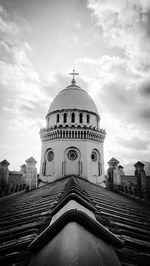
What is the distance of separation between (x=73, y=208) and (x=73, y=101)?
1925 cm

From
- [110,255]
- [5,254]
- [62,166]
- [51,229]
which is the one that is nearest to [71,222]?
[51,229]

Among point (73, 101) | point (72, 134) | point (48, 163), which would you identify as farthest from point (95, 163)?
point (73, 101)

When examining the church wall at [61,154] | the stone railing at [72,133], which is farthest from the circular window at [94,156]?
the stone railing at [72,133]

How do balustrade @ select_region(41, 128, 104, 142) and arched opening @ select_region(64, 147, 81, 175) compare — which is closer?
arched opening @ select_region(64, 147, 81, 175)

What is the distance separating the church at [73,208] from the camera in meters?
1.23

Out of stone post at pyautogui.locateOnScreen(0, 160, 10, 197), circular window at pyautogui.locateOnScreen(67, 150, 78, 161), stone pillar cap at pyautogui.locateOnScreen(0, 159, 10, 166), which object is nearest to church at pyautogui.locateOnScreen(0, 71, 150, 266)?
circular window at pyautogui.locateOnScreen(67, 150, 78, 161)

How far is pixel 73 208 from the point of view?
1.72 m

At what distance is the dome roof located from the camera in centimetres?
2017

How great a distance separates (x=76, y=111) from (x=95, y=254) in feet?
61.8

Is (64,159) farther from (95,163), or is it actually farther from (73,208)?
(73,208)

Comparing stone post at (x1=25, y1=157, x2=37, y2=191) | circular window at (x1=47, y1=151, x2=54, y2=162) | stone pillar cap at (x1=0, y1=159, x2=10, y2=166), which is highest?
circular window at (x1=47, y1=151, x2=54, y2=162)

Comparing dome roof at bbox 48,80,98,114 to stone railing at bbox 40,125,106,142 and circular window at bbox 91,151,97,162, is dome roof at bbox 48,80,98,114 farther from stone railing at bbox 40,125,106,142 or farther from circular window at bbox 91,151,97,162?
circular window at bbox 91,151,97,162

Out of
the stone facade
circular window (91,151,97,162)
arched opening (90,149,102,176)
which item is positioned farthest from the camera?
circular window (91,151,97,162)

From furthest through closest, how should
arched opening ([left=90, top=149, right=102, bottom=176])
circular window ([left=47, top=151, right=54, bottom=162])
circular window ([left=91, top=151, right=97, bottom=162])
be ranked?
circular window ([left=91, top=151, right=97, bottom=162])
circular window ([left=47, top=151, right=54, bottom=162])
arched opening ([left=90, top=149, right=102, bottom=176])
